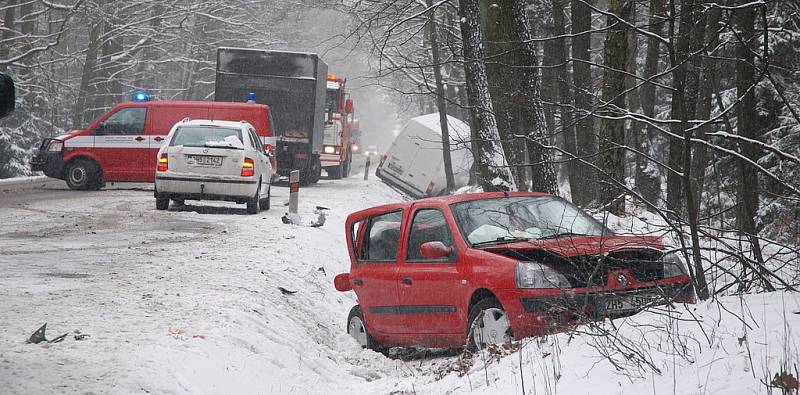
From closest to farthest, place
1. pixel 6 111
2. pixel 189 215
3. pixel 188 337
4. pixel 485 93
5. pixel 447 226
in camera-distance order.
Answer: pixel 6 111 → pixel 188 337 → pixel 447 226 → pixel 485 93 → pixel 189 215

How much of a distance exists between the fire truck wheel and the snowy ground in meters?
7.97

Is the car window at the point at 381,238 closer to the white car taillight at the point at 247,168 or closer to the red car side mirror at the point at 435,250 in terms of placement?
the red car side mirror at the point at 435,250

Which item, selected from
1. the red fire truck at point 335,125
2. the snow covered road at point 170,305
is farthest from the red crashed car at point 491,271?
the red fire truck at point 335,125

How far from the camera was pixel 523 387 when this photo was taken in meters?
5.88

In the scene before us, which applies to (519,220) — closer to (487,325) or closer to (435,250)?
(435,250)

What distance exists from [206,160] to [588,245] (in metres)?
11.9

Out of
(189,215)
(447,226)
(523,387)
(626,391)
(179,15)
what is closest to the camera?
(626,391)

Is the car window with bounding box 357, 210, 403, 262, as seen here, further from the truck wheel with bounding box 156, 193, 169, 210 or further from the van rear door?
the van rear door

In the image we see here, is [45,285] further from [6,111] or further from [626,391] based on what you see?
[626,391]

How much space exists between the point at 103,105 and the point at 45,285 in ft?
112

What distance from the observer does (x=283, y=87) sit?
28.5 m

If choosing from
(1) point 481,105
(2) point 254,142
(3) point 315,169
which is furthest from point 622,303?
(3) point 315,169

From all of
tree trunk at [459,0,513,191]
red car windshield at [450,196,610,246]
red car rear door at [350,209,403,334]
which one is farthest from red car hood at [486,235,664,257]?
tree trunk at [459,0,513,191]

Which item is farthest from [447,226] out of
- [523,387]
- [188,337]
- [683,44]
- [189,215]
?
[189,215]
